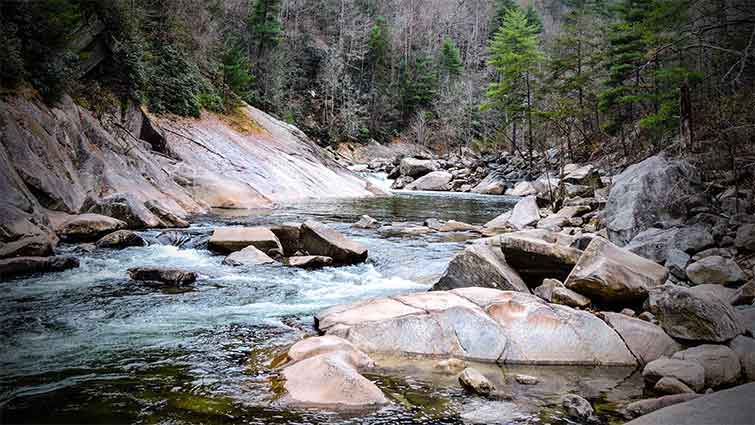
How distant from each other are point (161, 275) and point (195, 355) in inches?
142

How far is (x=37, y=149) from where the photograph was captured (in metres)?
11.4

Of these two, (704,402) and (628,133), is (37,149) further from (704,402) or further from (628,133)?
(628,133)

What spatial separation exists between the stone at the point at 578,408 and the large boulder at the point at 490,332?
1059 millimetres

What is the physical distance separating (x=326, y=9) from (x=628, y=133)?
42.2 meters

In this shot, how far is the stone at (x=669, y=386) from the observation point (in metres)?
4.39

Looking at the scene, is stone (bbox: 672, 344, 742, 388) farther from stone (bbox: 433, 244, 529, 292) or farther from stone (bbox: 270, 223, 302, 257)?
stone (bbox: 270, 223, 302, 257)

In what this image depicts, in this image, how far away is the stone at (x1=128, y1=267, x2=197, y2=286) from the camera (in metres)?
8.14

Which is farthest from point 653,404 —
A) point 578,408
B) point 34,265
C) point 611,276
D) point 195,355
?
point 34,265

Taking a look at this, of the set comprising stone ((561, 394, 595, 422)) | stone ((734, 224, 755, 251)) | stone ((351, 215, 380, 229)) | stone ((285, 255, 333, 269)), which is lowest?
stone ((351, 215, 380, 229))

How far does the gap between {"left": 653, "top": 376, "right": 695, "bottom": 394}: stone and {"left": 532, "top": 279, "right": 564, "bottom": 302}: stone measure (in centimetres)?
249

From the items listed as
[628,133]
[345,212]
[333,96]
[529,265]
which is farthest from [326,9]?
[529,265]

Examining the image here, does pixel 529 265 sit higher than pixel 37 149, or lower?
lower

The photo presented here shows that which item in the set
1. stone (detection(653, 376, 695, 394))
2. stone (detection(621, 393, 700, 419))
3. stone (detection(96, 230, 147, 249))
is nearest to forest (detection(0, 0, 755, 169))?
stone (detection(653, 376, 695, 394))

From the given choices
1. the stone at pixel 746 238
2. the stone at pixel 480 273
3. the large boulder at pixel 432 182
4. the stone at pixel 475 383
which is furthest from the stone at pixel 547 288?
the large boulder at pixel 432 182
